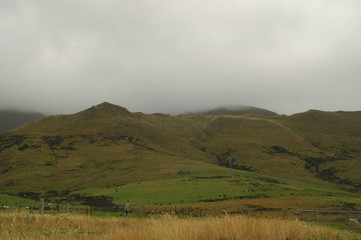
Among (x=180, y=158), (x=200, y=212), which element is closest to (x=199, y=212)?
(x=200, y=212)

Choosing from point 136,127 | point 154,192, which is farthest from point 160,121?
point 154,192

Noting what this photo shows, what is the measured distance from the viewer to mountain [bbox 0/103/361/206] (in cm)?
7038

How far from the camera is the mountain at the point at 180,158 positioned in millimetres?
70375

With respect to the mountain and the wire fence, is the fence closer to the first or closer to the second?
the wire fence

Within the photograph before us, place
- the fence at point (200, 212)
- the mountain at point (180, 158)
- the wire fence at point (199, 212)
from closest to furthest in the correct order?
the wire fence at point (199, 212)
the fence at point (200, 212)
the mountain at point (180, 158)

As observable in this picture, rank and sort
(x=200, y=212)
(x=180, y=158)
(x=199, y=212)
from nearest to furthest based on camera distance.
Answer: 1. (x=200, y=212)
2. (x=199, y=212)
3. (x=180, y=158)

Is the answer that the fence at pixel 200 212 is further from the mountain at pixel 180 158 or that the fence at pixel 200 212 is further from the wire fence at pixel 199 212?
the mountain at pixel 180 158

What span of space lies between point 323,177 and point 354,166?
1534 cm

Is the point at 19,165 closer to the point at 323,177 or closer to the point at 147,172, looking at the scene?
the point at 147,172

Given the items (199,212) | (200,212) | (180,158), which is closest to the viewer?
(200,212)

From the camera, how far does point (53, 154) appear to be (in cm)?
11162

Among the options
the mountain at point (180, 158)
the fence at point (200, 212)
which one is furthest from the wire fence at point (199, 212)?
the mountain at point (180, 158)

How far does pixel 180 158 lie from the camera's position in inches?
4705

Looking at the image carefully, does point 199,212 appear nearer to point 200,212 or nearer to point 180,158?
point 200,212
